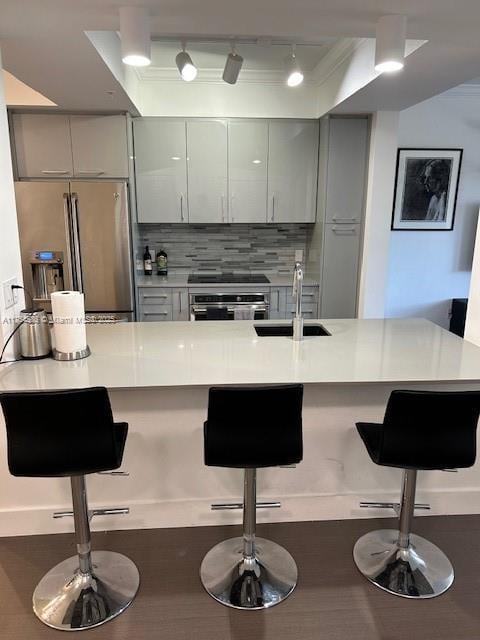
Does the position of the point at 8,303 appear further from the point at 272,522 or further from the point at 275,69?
the point at 275,69

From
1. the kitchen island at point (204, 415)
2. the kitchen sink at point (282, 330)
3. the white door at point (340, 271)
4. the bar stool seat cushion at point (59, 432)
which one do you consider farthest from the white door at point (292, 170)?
the bar stool seat cushion at point (59, 432)

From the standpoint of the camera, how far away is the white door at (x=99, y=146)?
→ 153 inches

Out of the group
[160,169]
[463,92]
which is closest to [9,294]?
[160,169]

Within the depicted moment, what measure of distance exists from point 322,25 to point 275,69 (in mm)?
2052

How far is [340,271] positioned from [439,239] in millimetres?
1355

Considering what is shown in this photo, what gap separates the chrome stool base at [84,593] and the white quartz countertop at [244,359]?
81 centimetres

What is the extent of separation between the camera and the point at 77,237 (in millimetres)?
3891

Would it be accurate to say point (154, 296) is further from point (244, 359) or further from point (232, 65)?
point (244, 359)

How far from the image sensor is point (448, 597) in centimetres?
189

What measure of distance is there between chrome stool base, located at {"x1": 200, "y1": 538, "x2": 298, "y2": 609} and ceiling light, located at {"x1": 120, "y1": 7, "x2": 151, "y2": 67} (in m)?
2.19

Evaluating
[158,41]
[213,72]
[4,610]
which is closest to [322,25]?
[158,41]

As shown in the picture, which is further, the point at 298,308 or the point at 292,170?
the point at 292,170

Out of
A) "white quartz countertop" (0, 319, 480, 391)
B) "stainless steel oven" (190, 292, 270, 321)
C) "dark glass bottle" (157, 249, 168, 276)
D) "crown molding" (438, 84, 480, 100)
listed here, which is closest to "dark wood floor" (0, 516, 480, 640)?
"white quartz countertop" (0, 319, 480, 391)

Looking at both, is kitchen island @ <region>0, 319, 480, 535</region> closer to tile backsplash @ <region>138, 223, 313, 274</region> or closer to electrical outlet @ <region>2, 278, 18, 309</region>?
electrical outlet @ <region>2, 278, 18, 309</region>
